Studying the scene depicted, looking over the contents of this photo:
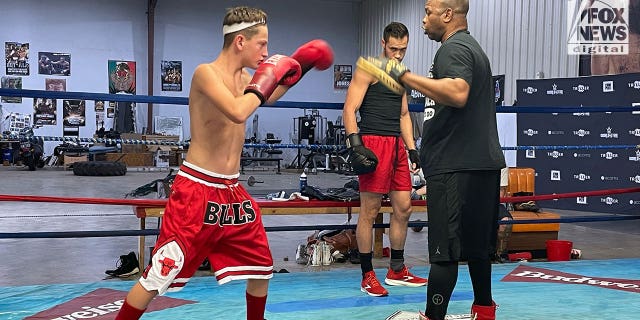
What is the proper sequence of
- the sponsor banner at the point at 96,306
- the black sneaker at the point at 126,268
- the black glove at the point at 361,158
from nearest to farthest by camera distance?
the sponsor banner at the point at 96,306 → the black glove at the point at 361,158 → the black sneaker at the point at 126,268

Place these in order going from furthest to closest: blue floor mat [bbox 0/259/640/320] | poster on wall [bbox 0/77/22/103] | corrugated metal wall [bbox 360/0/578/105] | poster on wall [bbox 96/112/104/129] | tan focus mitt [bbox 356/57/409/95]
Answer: poster on wall [bbox 96/112/104/129]
poster on wall [bbox 0/77/22/103]
corrugated metal wall [bbox 360/0/578/105]
blue floor mat [bbox 0/259/640/320]
tan focus mitt [bbox 356/57/409/95]

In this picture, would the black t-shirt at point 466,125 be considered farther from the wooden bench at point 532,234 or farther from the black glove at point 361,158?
the wooden bench at point 532,234

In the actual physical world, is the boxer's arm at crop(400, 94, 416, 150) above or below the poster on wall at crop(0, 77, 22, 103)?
below

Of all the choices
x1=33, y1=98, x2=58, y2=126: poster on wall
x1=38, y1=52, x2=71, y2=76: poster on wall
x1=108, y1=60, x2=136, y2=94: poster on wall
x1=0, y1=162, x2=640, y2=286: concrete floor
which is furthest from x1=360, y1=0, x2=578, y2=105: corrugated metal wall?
x1=33, y1=98, x2=58, y2=126: poster on wall

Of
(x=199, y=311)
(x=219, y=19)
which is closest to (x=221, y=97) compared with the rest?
(x=199, y=311)

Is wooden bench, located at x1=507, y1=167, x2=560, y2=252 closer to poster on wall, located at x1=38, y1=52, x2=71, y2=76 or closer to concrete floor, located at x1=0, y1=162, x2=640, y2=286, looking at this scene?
concrete floor, located at x1=0, y1=162, x2=640, y2=286

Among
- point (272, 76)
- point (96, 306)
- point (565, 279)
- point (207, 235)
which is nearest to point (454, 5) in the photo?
point (272, 76)

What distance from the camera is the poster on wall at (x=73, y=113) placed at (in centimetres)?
1510

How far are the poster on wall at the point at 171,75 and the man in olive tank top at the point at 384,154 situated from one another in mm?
13103

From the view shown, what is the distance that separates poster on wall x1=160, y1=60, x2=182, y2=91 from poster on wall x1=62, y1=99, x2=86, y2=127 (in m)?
1.95

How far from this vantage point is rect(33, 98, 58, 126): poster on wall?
14.9 meters

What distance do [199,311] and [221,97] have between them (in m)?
1.26

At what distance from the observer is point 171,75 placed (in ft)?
52.2

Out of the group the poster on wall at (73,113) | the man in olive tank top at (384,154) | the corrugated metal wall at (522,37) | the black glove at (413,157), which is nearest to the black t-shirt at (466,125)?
the man in olive tank top at (384,154)
